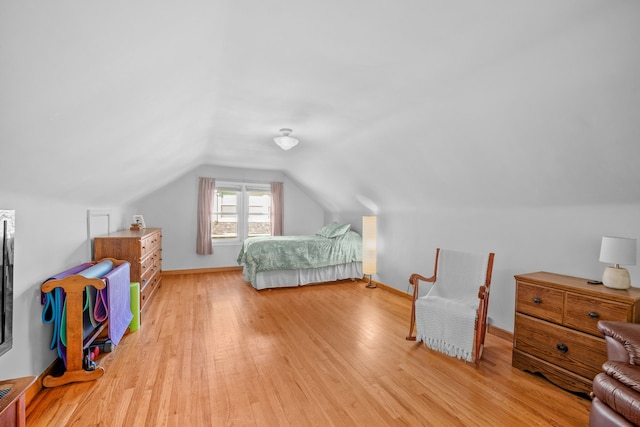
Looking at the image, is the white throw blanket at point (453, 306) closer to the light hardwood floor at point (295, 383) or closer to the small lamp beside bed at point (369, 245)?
the light hardwood floor at point (295, 383)

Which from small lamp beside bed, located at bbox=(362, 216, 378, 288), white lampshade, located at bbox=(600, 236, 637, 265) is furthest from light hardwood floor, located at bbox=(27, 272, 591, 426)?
small lamp beside bed, located at bbox=(362, 216, 378, 288)

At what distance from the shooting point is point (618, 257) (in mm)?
2061

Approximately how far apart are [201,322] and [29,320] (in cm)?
158

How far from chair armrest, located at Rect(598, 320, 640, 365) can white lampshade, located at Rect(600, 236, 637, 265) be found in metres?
0.51

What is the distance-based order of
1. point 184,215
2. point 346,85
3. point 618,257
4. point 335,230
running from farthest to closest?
point 184,215 → point 335,230 → point 346,85 → point 618,257

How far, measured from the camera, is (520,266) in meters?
3.00

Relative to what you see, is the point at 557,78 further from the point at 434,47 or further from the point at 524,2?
the point at 434,47

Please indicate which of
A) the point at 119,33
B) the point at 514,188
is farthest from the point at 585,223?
the point at 119,33

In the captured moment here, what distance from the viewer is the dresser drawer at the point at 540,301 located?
89.3 inches

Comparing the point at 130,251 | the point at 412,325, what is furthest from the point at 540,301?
the point at 130,251

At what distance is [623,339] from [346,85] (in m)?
2.33

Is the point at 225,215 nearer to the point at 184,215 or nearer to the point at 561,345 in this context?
the point at 184,215

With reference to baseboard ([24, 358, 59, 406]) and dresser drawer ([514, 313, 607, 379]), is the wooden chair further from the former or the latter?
A: baseboard ([24, 358, 59, 406])

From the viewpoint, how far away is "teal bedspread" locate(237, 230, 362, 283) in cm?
478
